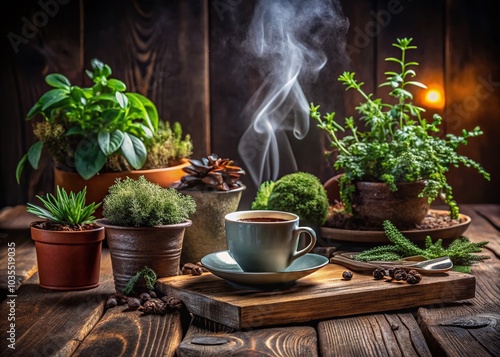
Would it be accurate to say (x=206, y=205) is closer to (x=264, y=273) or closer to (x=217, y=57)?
(x=264, y=273)

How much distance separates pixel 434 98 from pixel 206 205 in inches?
49.2

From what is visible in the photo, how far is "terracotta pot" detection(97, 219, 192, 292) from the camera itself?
1.78 metres

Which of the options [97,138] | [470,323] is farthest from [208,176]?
[470,323]

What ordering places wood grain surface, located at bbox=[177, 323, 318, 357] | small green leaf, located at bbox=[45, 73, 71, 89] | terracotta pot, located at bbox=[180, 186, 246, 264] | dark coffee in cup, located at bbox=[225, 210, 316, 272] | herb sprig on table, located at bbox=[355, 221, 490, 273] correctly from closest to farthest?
wood grain surface, located at bbox=[177, 323, 318, 357], dark coffee in cup, located at bbox=[225, 210, 316, 272], herb sprig on table, located at bbox=[355, 221, 490, 273], terracotta pot, located at bbox=[180, 186, 246, 264], small green leaf, located at bbox=[45, 73, 71, 89]

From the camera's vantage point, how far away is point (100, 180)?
7.50 ft

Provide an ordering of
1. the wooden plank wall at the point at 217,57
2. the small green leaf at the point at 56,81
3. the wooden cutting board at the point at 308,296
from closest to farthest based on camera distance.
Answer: the wooden cutting board at the point at 308,296, the small green leaf at the point at 56,81, the wooden plank wall at the point at 217,57

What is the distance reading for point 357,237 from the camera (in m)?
2.17

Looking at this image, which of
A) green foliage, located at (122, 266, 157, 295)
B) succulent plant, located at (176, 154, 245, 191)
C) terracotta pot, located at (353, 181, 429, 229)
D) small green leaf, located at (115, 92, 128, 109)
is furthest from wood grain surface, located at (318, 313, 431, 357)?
small green leaf, located at (115, 92, 128, 109)

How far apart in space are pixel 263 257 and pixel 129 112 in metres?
0.94

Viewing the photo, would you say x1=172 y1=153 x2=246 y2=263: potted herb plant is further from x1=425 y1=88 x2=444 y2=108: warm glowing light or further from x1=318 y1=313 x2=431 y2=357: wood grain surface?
x1=425 y1=88 x2=444 y2=108: warm glowing light

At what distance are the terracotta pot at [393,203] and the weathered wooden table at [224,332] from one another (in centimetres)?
39

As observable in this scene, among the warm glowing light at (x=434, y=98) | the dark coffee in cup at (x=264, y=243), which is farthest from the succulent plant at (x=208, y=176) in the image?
the warm glowing light at (x=434, y=98)

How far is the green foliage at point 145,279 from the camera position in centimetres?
175

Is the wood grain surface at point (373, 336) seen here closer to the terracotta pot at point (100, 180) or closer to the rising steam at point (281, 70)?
the terracotta pot at point (100, 180)
